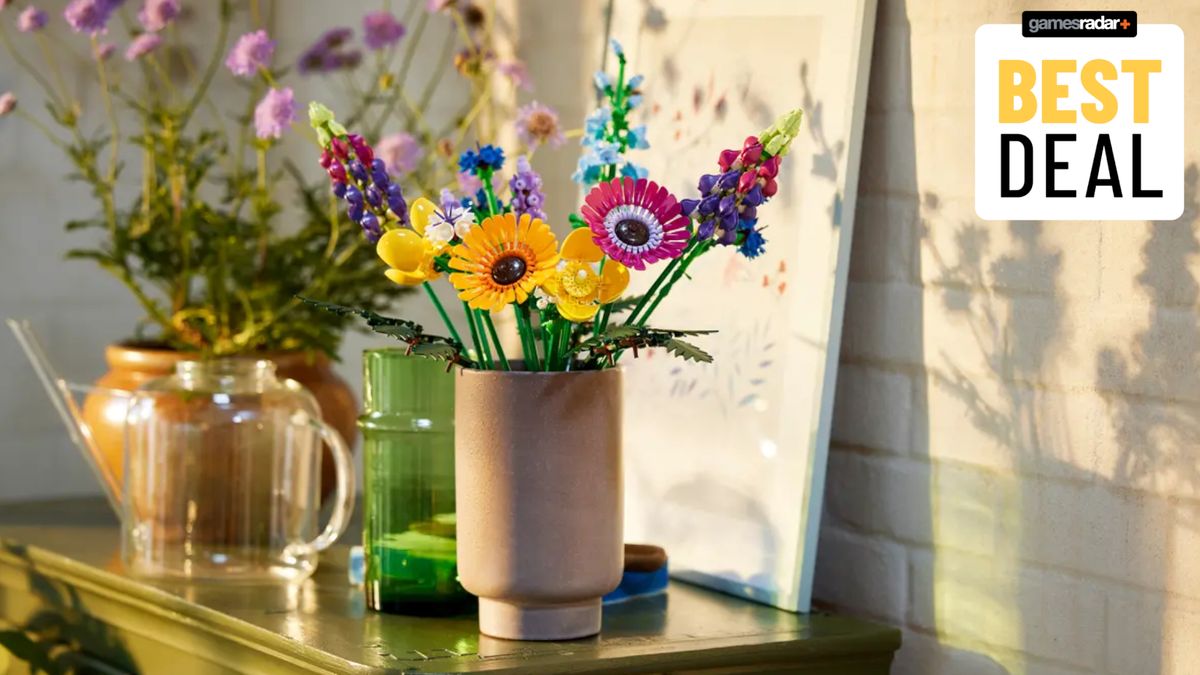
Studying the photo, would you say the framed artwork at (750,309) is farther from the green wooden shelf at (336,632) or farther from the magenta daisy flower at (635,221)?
the magenta daisy flower at (635,221)

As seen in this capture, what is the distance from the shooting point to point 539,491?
1333mm

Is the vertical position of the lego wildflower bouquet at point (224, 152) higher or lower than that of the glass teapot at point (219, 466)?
higher

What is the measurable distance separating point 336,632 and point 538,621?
0.53 feet

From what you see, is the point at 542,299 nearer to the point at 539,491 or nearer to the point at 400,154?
the point at 539,491

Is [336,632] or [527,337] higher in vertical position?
[527,337]

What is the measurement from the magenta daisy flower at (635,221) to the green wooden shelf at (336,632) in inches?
11.8

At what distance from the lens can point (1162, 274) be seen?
128 cm

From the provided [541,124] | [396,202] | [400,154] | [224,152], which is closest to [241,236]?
[224,152]

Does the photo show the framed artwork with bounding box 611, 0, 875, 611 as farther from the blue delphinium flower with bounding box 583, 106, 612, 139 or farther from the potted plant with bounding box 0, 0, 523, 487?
the potted plant with bounding box 0, 0, 523, 487

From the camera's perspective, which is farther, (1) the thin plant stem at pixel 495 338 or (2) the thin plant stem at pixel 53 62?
(2) the thin plant stem at pixel 53 62

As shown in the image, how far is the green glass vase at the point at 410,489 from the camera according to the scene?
1.47 m

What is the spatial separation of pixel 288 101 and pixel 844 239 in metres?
0.57

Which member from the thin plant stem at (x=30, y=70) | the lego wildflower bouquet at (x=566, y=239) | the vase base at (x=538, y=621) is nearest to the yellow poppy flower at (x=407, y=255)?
the lego wildflower bouquet at (x=566, y=239)

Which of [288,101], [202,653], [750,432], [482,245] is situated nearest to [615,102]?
[482,245]
